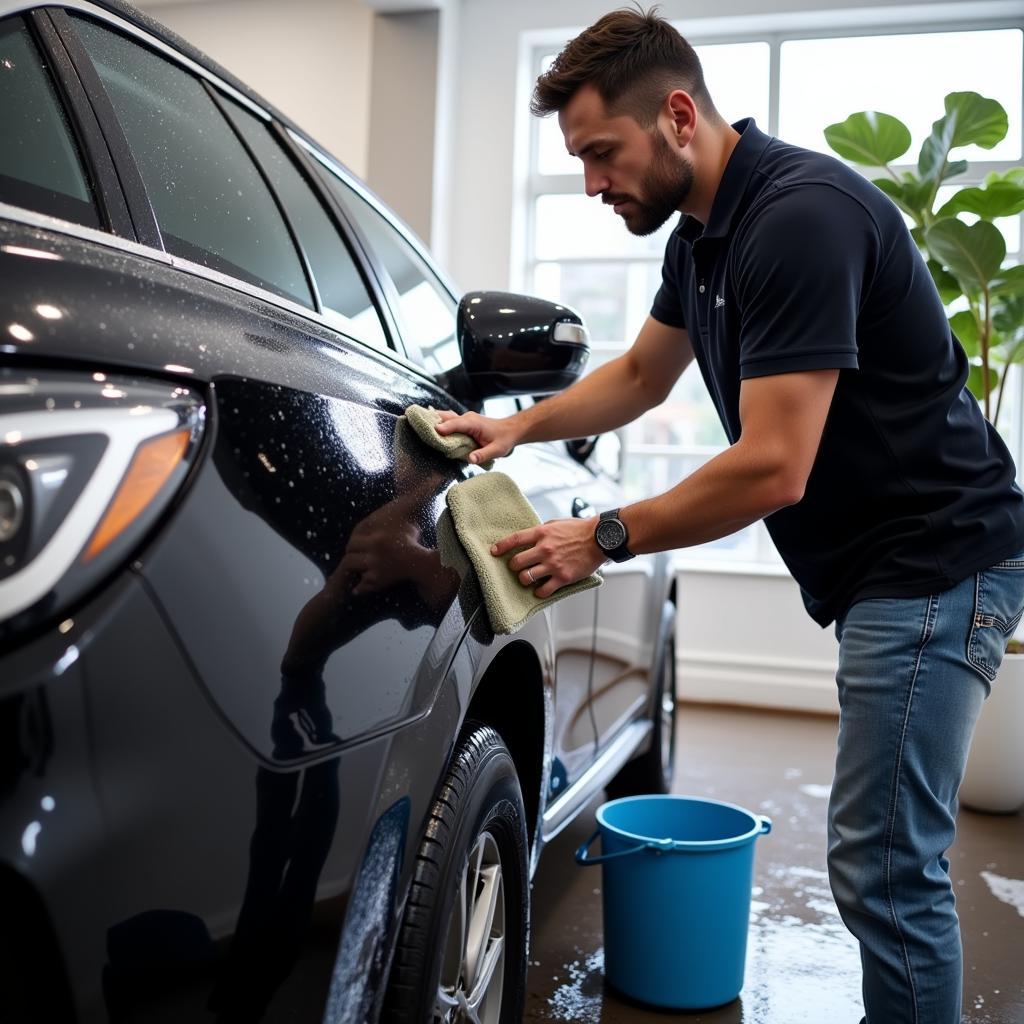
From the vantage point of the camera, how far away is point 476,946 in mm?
1348

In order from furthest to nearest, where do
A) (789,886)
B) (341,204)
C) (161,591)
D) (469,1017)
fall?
(789,886)
(341,204)
(469,1017)
(161,591)

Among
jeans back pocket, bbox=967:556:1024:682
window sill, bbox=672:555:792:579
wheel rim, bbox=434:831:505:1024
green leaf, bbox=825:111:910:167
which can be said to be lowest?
window sill, bbox=672:555:792:579

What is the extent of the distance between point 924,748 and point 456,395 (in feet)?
2.76

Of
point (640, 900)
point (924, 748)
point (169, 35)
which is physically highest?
point (169, 35)

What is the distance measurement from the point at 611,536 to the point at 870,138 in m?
3.46

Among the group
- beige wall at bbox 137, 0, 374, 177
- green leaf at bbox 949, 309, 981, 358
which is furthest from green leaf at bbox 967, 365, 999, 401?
beige wall at bbox 137, 0, 374, 177

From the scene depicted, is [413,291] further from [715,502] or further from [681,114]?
[715,502]

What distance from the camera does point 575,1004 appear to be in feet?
7.13

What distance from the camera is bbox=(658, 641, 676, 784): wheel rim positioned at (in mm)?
3436

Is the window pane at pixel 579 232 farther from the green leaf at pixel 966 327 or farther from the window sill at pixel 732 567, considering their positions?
the green leaf at pixel 966 327

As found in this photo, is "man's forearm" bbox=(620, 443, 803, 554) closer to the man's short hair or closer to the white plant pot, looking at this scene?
the man's short hair

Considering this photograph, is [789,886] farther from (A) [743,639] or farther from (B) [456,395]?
(A) [743,639]

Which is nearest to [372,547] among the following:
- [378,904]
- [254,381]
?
[254,381]

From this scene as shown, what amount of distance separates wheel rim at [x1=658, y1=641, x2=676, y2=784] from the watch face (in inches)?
77.7
